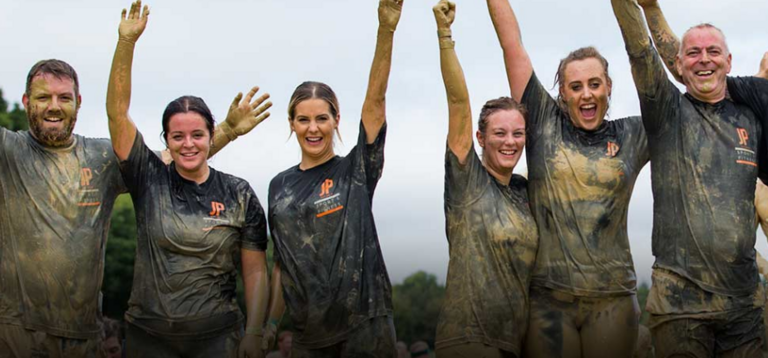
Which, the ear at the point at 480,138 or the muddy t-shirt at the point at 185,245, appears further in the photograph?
the ear at the point at 480,138

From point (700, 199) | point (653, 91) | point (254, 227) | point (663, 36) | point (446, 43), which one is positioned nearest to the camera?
point (700, 199)

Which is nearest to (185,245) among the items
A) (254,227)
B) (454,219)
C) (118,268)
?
(254,227)

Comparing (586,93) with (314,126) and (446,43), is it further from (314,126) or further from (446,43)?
(314,126)

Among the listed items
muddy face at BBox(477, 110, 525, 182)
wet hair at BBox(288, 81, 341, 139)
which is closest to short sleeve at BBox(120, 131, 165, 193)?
wet hair at BBox(288, 81, 341, 139)

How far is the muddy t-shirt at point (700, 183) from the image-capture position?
720 cm

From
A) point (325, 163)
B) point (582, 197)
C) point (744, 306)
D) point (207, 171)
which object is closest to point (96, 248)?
point (207, 171)

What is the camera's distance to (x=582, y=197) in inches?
289

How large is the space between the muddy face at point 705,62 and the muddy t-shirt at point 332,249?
8.12ft

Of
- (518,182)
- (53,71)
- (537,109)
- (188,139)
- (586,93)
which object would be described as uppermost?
(53,71)

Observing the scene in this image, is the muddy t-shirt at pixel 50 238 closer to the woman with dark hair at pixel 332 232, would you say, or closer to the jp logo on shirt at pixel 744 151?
the woman with dark hair at pixel 332 232

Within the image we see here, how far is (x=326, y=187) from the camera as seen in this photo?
24.8 ft

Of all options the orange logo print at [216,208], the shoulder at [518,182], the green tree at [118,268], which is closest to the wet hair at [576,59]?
the shoulder at [518,182]

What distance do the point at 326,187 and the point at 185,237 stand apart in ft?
3.94

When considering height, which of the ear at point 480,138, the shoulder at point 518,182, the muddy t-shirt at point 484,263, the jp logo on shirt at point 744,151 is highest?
the ear at point 480,138
